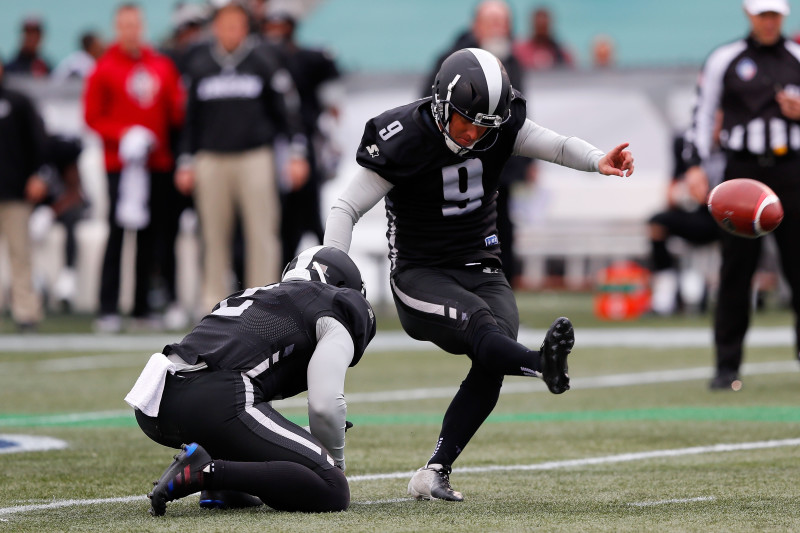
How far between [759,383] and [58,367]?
460 centimetres

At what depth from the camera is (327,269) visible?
4.92m

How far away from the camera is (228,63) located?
1126 centimetres

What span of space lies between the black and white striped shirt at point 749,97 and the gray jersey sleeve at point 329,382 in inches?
154

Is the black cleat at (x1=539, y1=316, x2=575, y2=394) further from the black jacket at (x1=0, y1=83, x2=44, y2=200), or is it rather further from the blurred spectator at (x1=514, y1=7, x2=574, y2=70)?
the blurred spectator at (x1=514, y1=7, x2=574, y2=70)

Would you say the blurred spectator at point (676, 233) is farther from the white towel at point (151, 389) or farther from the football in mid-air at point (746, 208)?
the white towel at point (151, 389)

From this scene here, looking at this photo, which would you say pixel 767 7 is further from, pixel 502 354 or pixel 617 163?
pixel 502 354

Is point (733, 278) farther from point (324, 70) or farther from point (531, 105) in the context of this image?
point (531, 105)

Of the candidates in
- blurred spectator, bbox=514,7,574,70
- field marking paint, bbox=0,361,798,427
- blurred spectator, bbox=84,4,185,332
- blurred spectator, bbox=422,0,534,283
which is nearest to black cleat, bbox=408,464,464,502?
field marking paint, bbox=0,361,798,427

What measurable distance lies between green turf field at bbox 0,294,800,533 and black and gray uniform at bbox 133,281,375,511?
0.13 m

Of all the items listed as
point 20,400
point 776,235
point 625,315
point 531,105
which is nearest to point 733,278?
point 776,235

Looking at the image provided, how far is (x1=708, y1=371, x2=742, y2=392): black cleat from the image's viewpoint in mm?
8219

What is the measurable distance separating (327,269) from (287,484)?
0.84m

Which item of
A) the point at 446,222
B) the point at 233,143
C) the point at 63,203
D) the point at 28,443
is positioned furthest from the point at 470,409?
the point at 63,203

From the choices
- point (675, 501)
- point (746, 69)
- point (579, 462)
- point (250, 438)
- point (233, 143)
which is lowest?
point (579, 462)
